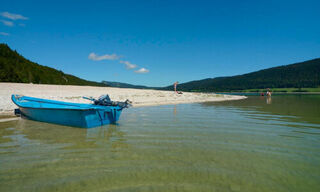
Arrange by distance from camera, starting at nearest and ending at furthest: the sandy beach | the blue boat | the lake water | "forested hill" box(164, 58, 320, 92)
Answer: the lake water < the blue boat < the sandy beach < "forested hill" box(164, 58, 320, 92)

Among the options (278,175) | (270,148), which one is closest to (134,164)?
(278,175)

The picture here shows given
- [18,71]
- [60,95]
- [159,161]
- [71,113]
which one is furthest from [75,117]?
[18,71]

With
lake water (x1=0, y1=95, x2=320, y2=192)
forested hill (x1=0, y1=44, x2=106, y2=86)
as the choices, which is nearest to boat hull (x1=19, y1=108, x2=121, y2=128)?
lake water (x1=0, y1=95, x2=320, y2=192)

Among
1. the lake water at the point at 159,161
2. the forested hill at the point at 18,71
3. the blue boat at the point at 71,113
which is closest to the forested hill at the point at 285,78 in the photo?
the forested hill at the point at 18,71

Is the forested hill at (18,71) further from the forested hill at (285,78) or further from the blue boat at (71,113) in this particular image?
the forested hill at (285,78)

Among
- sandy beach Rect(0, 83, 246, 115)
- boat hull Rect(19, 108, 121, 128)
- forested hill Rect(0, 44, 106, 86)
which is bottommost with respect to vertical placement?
boat hull Rect(19, 108, 121, 128)

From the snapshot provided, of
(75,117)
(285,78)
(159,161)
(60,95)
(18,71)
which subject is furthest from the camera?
(285,78)

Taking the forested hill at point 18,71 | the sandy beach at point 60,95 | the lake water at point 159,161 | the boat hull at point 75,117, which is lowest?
the lake water at point 159,161

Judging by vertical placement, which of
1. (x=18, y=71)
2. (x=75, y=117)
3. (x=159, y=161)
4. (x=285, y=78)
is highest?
(x=285, y=78)

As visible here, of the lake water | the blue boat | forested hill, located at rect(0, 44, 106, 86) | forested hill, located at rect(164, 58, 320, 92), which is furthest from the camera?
forested hill, located at rect(164, 58, 320, 92)

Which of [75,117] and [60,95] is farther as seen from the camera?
[60,95]

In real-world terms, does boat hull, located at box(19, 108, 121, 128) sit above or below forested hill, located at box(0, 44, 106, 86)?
below

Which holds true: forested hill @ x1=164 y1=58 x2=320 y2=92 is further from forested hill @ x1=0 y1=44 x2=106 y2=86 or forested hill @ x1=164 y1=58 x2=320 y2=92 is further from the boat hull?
the boat hull

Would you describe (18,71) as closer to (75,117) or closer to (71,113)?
(71,113)
